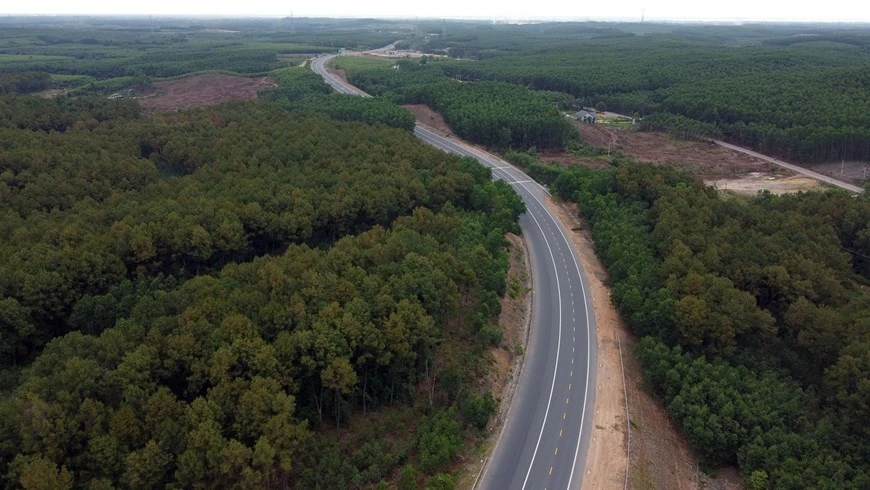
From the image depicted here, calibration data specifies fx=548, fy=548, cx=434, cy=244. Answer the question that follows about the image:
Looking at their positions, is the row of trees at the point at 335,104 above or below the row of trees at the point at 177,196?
above

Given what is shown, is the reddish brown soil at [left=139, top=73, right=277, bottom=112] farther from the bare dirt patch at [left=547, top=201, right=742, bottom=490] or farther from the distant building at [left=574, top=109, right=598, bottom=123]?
the bare dirt patch at [left=547, top=201, right=742, bottom=490]

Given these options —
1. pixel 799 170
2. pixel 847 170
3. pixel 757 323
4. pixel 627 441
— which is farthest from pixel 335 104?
pixel 847 170

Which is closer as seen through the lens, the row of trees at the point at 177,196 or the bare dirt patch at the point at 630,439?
the bare dirt patch at the point at 630,439

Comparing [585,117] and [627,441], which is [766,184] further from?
[627,441]

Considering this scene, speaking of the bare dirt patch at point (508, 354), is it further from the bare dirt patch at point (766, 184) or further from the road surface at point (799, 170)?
the road surface at point (799, 170)

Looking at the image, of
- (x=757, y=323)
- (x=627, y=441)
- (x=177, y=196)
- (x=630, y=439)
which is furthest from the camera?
(x=177, y=196)

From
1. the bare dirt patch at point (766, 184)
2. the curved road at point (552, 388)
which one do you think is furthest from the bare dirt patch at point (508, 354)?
the bare dirt patch at point (766, 184)

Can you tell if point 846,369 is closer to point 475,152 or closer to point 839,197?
point 839,197
